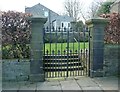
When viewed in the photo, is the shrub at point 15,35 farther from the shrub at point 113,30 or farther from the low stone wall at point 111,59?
the shrub at point 113,30

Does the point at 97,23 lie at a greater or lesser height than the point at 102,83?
greater

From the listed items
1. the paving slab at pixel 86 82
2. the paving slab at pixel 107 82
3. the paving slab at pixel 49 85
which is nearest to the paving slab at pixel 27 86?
the paving slab at pixel 49 85

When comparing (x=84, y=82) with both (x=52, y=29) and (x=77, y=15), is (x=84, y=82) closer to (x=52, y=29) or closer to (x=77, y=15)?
(x=52, y=29)

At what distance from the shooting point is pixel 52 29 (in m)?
8.59

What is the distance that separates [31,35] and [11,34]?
71 cm

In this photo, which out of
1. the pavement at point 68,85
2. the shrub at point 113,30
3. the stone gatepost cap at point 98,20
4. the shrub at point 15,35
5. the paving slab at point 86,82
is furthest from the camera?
the shrub at point 113,30

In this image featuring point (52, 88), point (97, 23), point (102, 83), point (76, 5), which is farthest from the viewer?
point (76, 5)

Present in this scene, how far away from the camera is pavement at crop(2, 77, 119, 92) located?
280 inches

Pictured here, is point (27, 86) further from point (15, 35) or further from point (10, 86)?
point (15, 35)

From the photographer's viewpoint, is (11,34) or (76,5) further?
(76,5)

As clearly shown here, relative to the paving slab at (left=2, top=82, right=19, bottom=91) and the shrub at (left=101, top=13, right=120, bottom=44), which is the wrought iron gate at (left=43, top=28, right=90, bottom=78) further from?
the paving slab at (left=2, top=82, right=19, bottom=91)

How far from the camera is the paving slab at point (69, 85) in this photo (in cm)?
722

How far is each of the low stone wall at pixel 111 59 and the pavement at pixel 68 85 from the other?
14.5 inches

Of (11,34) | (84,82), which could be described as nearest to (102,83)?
(84,82)
